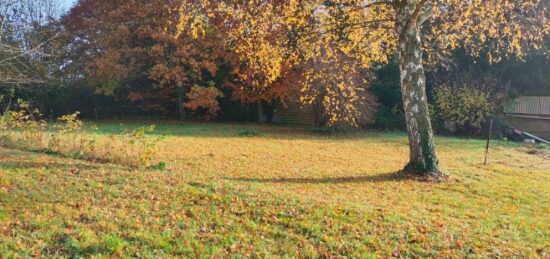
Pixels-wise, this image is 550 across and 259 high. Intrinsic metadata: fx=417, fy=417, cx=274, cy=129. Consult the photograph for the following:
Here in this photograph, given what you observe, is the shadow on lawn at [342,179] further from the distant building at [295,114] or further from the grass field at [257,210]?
the distant building at [295,114]

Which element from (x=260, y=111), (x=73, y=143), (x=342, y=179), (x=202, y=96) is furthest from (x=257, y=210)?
(x=260, y=111)

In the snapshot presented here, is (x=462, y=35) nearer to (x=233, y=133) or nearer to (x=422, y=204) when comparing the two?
(x=422, y=204)

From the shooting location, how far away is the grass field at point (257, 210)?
370 centimetres

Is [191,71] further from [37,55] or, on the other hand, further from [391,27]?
[391,27]

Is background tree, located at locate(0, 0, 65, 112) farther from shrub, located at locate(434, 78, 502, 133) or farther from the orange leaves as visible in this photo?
shrub, located at locate(434, 78, 502, 133)

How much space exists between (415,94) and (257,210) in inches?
169

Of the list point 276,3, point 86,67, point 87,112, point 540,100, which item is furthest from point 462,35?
point 87,112

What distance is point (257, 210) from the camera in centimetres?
475

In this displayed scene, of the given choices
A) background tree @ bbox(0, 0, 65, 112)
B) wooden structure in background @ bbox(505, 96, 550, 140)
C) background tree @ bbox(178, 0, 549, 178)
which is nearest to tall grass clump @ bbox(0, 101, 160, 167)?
background tree @ bbox(178, 0, 549, 178)

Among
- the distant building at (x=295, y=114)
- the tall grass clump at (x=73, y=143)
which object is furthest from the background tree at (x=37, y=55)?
the distant building at (x=295, y=114)

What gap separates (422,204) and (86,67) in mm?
16282

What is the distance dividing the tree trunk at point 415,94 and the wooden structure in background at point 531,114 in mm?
13497

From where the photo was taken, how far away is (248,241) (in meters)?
3.88

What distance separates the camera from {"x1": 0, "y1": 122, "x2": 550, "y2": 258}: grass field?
3.70 m
